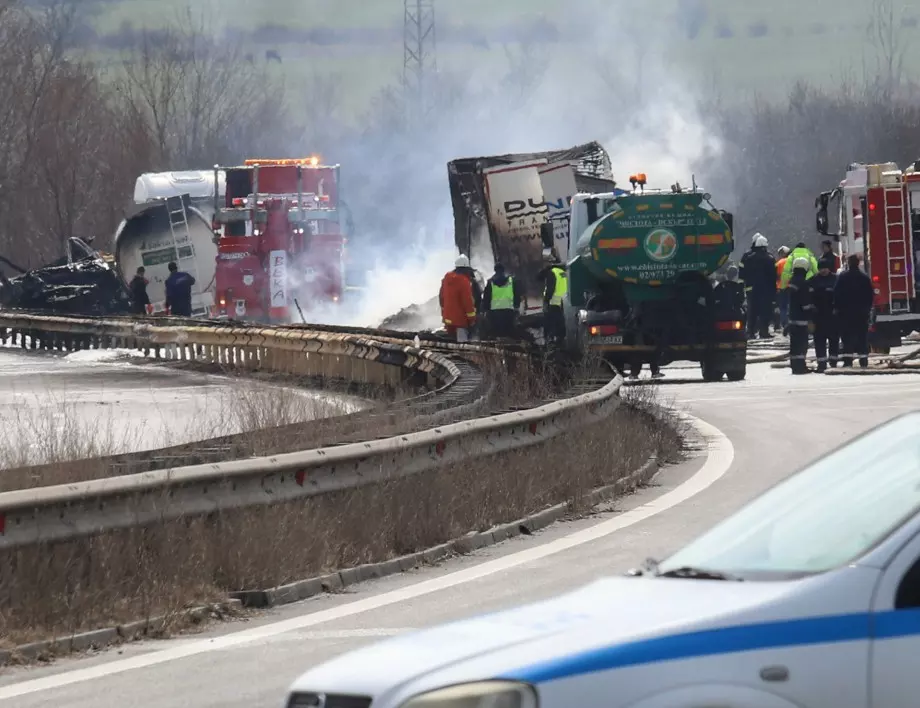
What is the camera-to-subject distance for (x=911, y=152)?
96.1m

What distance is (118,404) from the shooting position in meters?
25.9

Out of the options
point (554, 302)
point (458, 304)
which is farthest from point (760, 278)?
point (458, 304)

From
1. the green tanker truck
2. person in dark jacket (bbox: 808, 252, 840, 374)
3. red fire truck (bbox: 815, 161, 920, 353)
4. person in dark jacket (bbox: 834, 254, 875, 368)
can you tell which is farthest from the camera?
red fire truck (bbox: 815, 161, 920, 353)

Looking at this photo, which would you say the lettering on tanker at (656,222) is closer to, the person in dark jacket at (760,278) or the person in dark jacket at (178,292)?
the person in dark jacket at (760,278)

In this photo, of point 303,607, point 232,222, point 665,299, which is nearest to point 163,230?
point 232,222

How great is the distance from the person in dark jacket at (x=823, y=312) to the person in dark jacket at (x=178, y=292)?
17086 millimetres

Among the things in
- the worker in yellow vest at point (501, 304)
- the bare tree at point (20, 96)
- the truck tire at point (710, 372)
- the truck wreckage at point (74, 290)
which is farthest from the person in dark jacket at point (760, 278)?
the bare tree at point (20, 96)

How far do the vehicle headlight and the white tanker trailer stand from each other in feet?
134

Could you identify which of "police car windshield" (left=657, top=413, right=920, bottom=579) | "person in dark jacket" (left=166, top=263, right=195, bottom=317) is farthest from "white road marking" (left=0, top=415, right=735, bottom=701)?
"person in dark jacket" (left=166, top=263, right=195, bottom=317)

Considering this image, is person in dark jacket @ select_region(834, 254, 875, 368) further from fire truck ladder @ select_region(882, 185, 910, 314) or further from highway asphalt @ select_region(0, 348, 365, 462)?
highway asphalt @ select_region(0, 348, 365, 462)

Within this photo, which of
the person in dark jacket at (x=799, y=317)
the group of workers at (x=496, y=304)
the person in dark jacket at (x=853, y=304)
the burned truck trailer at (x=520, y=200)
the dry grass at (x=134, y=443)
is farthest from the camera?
the burned truck trailer at (x=520, y=200)

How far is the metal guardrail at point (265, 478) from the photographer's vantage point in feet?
29.6

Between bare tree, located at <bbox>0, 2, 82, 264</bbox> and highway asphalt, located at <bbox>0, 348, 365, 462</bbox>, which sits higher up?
bare tree, located at <bbox>0, 2, 82, 264</bbox>

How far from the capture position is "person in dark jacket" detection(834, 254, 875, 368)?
28.5 metres
